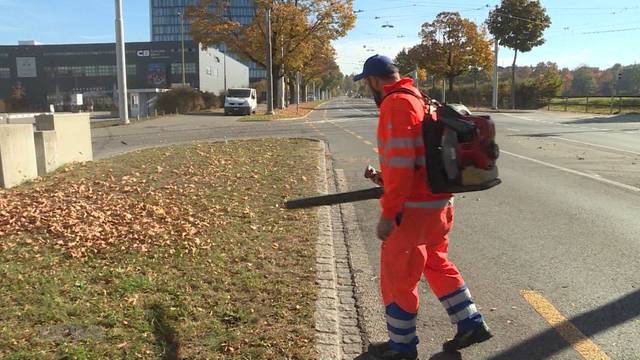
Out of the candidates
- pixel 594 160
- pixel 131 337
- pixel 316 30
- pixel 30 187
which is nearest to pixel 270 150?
pixel 30 187

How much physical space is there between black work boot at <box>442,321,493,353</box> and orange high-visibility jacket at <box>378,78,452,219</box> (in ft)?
3.09

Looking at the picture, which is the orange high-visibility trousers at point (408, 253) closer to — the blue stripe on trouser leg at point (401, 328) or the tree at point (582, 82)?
the blue stripe on trouser leg at point (401, 328)

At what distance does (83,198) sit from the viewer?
746 centimetres

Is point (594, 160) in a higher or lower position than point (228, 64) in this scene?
lower

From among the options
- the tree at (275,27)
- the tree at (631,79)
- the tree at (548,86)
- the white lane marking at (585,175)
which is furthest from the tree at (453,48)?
the white lane marking at (585,175)

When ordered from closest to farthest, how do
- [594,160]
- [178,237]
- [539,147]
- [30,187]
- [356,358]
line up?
[356,358]
[178,237]
[30,187]
[594,160]
[539,147]

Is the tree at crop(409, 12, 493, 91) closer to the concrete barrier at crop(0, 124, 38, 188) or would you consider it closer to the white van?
the white van

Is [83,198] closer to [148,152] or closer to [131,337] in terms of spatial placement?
[131,337]

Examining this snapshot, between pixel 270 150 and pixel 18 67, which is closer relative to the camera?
pixel 270 150

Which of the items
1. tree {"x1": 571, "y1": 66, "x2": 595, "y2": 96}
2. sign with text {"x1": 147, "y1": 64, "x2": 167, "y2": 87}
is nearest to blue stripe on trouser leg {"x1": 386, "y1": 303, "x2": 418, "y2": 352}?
sign with text {"x1": 147, "y1": 64, "x2": 167, "y2": 87}

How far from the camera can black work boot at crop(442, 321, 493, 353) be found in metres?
3.48

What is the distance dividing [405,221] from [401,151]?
412mm

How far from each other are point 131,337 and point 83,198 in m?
4.48

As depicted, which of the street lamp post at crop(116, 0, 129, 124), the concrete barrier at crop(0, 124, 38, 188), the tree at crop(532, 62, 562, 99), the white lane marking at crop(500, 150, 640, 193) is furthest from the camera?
the tree at crop(532, 62, 562, 99)
